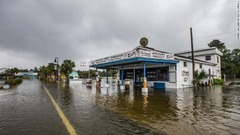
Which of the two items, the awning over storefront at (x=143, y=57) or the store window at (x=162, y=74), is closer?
the awning over storefront at (x=143, y=57)

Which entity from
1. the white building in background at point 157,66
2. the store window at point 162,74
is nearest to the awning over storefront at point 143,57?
the white building in background at point 157,66

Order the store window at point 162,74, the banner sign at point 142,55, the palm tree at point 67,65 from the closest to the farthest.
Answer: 1. the banner sign at point 142,55
2. the store window at point 162,74
3. the palm tree at point 67,65

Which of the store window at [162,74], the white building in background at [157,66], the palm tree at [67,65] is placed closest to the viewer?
the white building in background at [157,66]

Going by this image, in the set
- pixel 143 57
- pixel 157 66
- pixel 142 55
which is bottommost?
pixel 157 66

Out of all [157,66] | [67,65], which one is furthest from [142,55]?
[67,65]

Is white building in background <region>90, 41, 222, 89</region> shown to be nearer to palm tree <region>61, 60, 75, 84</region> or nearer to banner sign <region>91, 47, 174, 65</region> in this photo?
banner sign <region>91, 47, 174, 65</region>

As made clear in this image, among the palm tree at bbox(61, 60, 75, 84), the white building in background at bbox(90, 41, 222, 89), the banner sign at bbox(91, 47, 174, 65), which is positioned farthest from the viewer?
the palm tree at bbox(61, 60, 75, 84)

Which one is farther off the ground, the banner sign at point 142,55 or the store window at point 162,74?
the banner sign at point 142,55

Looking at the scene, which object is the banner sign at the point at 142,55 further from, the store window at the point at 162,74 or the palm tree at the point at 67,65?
the palm tree at the point at 67,65

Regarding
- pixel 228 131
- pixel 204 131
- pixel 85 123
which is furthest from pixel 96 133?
pixel 228 131

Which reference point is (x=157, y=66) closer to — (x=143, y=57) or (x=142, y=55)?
(x=143, y=57)

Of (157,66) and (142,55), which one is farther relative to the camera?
(157,66)

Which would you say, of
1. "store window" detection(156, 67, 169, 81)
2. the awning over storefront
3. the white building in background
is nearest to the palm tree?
the white building in background

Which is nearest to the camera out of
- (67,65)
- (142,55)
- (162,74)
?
(142,55)
